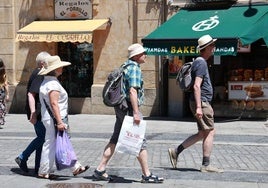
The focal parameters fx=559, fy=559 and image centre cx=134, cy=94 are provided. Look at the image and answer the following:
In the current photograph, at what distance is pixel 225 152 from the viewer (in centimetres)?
969

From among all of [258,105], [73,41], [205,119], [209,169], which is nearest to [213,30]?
[258,105]

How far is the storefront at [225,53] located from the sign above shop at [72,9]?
2.71 metres

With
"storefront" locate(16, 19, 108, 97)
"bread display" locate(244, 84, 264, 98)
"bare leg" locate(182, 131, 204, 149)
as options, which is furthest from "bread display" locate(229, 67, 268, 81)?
"bare leg" locate(182, 131, 204, 149)

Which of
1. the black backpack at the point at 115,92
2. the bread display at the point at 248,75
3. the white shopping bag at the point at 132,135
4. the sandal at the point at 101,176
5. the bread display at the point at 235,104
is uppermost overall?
the black backpack at the point at 115,92

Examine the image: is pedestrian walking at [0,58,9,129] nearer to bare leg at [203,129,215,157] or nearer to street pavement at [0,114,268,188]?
street pavement at [0,114,268,188]

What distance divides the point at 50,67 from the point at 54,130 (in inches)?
32.9

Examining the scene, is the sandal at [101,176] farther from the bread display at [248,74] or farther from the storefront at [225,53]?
the bread display at [248,74]

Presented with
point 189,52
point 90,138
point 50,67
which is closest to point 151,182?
point 50,67

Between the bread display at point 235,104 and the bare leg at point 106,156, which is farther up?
the bare leg at point 106,156

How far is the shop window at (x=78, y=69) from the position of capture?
17.0 m

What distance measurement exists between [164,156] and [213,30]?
18.3 feet

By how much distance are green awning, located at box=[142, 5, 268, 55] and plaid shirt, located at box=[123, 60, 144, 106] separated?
6.62 m

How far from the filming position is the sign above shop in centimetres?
1661

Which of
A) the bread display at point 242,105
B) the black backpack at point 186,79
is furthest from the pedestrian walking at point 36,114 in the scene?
the bread display at point 242,105
